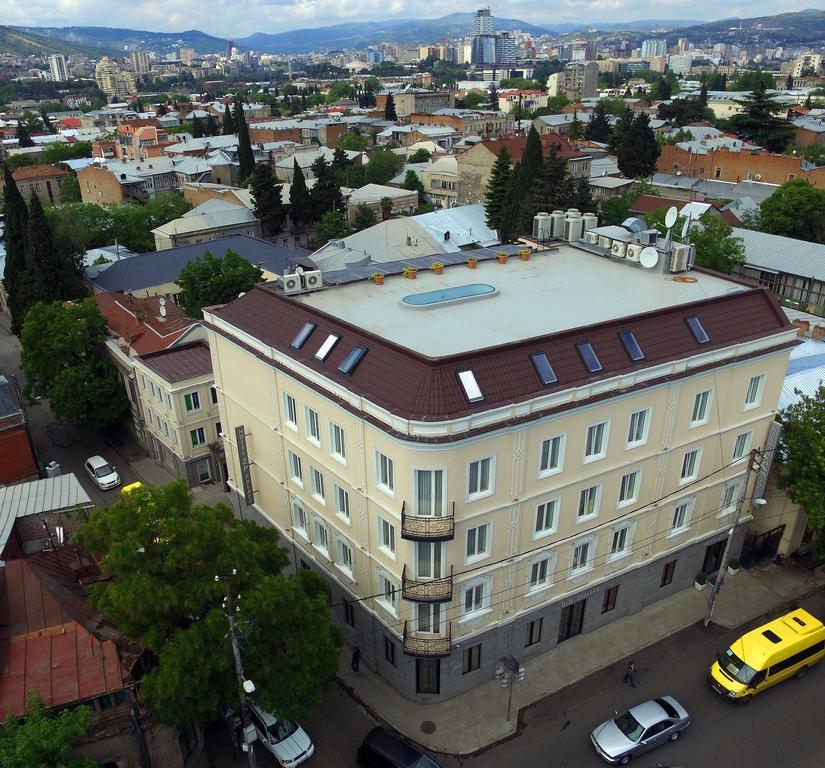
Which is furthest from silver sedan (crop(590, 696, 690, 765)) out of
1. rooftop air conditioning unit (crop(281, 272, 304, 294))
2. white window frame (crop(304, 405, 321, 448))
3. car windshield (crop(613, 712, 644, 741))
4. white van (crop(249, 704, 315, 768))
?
rooftop air conditioning unit (crop(281, 272, 304, 294))

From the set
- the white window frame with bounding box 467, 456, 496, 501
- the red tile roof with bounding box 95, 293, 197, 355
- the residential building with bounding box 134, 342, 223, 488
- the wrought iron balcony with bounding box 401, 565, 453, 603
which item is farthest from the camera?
the red tile roof with bounding box 95, 293, 197, 355

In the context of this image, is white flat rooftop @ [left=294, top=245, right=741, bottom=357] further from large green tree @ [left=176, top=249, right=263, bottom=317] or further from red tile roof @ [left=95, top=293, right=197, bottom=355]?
large green tree @ [left=176, top=249, right=263, bottom=317]

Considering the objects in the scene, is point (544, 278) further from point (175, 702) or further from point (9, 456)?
point (9, 456)

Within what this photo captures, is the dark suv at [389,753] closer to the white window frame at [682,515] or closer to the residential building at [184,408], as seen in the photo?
the white window frame at [682,515]

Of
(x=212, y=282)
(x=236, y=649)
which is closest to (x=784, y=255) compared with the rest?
(x=212, y=282)

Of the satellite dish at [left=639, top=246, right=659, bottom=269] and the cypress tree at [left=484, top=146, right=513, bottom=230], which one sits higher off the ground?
the satellite dish at [left=639, top=246, right=659, bottom=269]

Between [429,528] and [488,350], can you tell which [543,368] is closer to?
[488,350]
